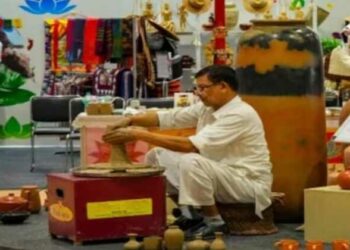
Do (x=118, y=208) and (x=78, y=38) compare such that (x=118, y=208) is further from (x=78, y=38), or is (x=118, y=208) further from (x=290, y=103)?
(x=78, y=38)

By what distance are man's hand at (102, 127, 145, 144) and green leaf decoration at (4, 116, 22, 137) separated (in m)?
6.64

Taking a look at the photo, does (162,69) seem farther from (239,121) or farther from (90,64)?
(239,121)

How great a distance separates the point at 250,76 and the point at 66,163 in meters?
4.25

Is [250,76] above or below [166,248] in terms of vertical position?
above

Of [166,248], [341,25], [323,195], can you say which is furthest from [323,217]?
[341,25]

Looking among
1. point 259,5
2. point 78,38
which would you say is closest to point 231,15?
point 259,5

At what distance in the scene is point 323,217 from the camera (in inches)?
186

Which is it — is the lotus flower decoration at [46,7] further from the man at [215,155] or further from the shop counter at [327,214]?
the shop counter at [327,214]

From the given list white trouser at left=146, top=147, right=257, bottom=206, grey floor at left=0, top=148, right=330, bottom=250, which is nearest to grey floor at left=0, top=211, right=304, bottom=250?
grey floor at left=0, top=148, right=330, bottom=250

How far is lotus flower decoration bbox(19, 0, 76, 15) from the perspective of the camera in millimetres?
11227

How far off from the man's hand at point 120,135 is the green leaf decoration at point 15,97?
6.60 metres

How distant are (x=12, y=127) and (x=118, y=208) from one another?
678 centimetres

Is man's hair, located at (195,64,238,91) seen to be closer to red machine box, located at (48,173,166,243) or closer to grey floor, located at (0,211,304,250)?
red machine box, located at (48,173,166,243)

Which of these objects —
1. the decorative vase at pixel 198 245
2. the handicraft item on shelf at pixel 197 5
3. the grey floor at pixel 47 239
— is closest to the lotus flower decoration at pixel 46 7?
the handicraft item on shelf at pixel 197 5
